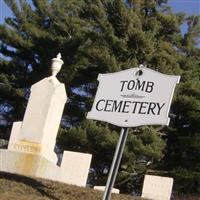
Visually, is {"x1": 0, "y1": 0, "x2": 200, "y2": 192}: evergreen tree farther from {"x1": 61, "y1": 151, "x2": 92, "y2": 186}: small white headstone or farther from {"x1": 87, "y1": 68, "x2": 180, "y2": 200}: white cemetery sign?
{"x1": 87, "y1": 68, "x2": 180, "y2": 200}: white cemetery sign

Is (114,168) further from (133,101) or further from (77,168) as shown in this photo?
(77,168)

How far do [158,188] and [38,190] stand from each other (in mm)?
3557

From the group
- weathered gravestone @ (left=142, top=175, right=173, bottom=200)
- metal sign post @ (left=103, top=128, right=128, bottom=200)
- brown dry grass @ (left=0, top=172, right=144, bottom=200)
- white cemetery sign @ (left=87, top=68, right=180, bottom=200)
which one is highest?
white cemetery sign @ (left=87, top=68, right=180, bottom=200)

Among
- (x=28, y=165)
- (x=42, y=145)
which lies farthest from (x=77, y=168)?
(x=28, y=165)

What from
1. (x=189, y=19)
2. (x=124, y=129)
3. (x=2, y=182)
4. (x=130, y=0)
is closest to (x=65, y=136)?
(x=130, y=0)

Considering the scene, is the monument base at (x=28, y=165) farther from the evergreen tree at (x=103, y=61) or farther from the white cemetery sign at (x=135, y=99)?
the evergreen tree at (x=103, y=61)

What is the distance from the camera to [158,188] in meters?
10.9

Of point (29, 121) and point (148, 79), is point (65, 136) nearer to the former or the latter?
point (29, 121)

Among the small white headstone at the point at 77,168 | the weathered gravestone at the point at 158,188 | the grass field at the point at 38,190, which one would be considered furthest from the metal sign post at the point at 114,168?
the small white headstone at the point at 77,168

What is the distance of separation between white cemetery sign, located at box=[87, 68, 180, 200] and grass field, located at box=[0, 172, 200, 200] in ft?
6.13

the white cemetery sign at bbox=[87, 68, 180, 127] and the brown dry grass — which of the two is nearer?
the white cemetery sign at bbox=[87, 68, 180, 127]

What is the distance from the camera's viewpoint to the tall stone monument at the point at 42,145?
10094mm

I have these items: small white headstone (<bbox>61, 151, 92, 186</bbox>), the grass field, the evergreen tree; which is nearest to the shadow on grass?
the grass field

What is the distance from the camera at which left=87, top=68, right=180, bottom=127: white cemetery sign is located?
6031 mm
